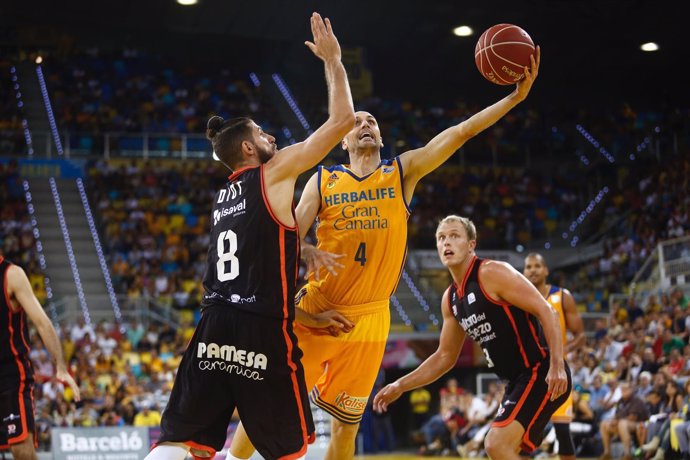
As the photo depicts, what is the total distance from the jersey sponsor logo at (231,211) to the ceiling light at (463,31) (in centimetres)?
2034

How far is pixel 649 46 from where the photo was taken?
2531 centimetres

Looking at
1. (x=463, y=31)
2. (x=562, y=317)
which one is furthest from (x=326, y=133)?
(x=463, y=31)

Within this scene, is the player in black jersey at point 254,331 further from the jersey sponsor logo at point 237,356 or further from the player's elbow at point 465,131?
the player's elbow at point 465,131

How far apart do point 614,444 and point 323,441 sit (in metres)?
4.16

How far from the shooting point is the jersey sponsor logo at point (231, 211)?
466cm

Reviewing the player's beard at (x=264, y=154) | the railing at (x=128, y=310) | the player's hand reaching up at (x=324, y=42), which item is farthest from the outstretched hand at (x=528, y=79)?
the railing at (x=128, y=310)

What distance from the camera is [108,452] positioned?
43.3 feet

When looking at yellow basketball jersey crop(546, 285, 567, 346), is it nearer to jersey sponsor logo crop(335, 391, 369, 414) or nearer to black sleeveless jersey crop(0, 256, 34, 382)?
jersey sponsor logo crop(335, 391, 369, 414)

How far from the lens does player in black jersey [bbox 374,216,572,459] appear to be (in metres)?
6.03

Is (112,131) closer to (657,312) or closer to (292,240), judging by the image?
(657,312)

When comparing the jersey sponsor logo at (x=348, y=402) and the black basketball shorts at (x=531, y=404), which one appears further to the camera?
the black basketball shorts at (x=531, y=404)

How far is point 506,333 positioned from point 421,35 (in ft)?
66.1

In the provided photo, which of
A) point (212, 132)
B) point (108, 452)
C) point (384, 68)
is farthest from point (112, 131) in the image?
point (212, 132)

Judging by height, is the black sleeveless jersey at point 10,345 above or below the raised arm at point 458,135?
below
